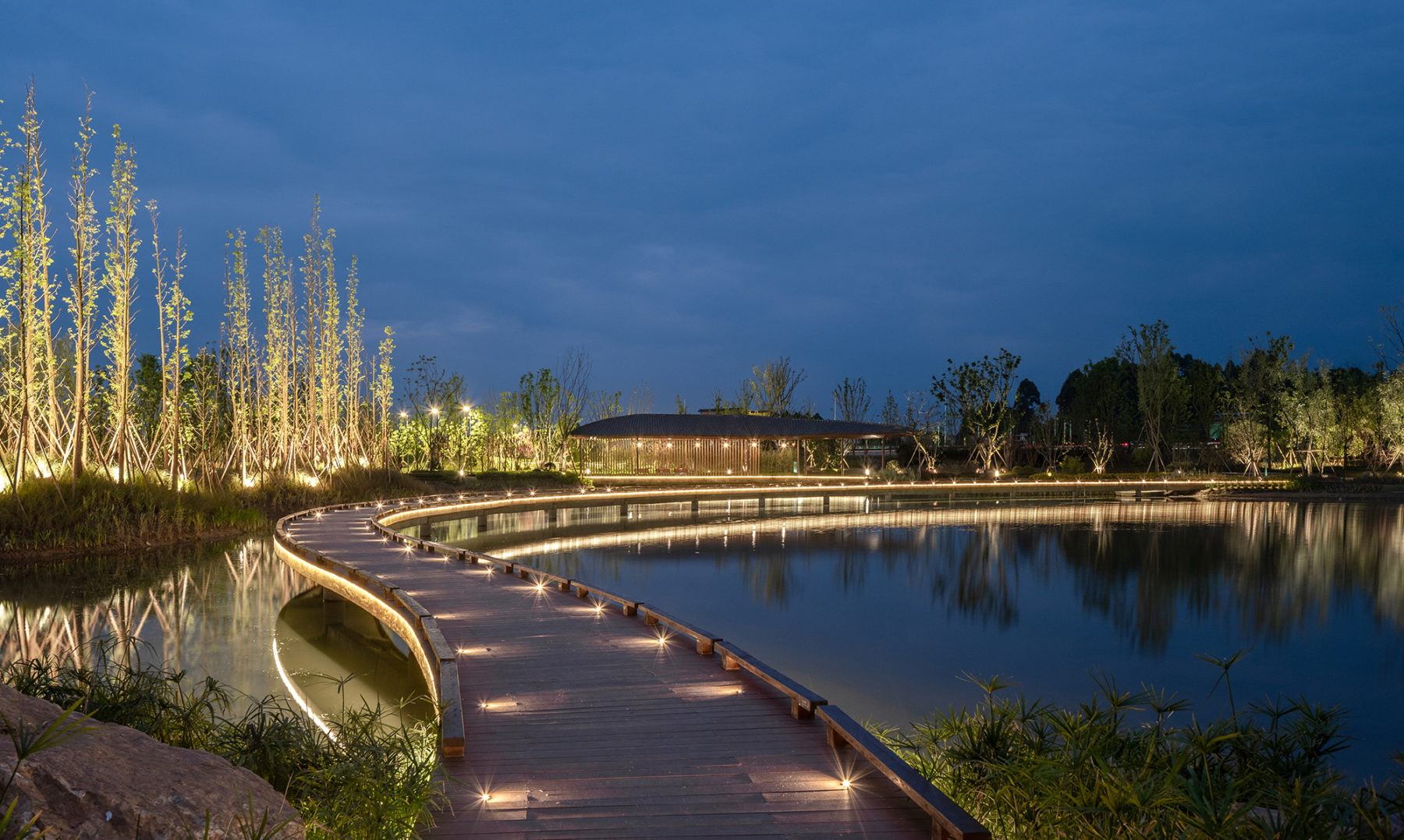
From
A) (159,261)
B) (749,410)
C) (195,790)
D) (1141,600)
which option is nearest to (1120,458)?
(749,410)

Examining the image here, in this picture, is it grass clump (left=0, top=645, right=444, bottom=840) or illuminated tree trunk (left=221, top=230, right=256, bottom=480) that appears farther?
illuminated tree trunk (left=221, top=230, right=256, bottom=480)

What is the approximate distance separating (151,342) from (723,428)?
799 inches

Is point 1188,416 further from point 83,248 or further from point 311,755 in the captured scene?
point 311,755

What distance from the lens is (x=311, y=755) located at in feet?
13.3

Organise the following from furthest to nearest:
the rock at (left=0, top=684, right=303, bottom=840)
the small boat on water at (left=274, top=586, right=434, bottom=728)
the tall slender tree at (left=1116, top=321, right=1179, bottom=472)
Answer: the tall slender tree at (left=1116, top=321, right=1179, bottom=472), the small boat on water at (left=274, top=586, right=434, bottom=728), the rock at (left=0, top=684, right=303, bottom=840)

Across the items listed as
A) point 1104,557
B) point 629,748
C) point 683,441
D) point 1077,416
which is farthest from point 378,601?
point 1077,416

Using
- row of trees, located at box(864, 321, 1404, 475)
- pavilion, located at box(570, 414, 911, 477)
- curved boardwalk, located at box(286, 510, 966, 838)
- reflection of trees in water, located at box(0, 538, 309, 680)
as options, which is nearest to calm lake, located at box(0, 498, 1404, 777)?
reflection of trees in water, located at box(0, 538, 309, 680)

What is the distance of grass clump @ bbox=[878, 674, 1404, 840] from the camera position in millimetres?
3225

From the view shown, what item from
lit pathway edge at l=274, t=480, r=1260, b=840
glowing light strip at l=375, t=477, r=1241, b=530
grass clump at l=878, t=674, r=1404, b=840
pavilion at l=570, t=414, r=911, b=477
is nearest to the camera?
grass clump at l=878, t=674, r=1404, b=840

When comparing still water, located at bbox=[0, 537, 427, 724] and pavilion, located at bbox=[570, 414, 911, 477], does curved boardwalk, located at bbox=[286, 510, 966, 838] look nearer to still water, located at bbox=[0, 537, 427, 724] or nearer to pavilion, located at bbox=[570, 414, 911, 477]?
still water, located at bbox=[0, 537, 427, 724]

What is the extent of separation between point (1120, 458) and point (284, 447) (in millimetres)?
39942

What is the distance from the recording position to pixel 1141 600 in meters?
12.8

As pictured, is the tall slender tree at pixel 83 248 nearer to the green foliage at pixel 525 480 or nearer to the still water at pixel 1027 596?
the still water at pixel 1027 596

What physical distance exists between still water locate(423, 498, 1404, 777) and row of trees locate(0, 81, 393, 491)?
523 centimetres
